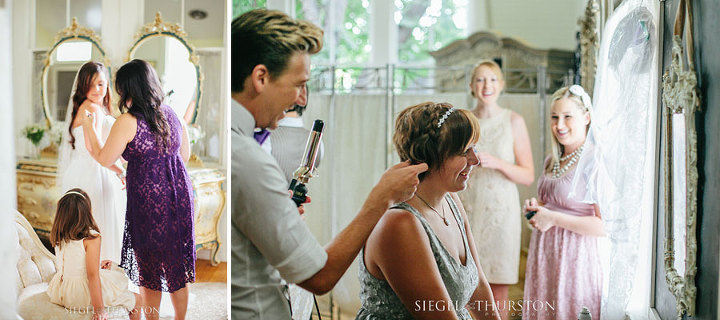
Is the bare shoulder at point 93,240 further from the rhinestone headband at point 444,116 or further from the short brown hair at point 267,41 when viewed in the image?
the rhinestone headband at point 444,116

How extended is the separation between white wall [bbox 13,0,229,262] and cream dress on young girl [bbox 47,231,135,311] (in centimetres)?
33

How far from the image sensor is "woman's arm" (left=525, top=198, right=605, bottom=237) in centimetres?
234

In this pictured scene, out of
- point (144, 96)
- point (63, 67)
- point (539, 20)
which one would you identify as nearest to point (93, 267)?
point (144, 96)

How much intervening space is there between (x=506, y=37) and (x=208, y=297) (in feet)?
5.39

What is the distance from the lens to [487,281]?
91.7 inches

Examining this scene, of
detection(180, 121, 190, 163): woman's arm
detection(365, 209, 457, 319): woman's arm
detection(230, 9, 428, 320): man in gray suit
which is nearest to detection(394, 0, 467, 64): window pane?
detection(230, 9, 428, 320): man in gray suit

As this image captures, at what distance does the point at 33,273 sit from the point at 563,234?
7.35 ft

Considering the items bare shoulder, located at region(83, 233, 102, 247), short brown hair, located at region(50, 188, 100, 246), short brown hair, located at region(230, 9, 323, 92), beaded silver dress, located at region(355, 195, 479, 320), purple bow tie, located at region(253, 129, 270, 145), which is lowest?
beaded silver dress, located at region(355, 195, 479, 320)

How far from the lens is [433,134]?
220cm

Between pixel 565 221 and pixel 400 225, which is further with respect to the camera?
pixel 565 221

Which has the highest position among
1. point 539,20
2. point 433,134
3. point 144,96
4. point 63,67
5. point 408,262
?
point 539,20

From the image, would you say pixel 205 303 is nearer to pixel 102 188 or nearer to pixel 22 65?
pixel 102 188

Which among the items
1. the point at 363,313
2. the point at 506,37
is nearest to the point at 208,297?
the point at 363,313

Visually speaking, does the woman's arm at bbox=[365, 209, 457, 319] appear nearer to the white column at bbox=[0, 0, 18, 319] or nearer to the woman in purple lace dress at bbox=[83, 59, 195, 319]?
the woman in purple lace dress at bbox=[83, 59, 195, 319]
